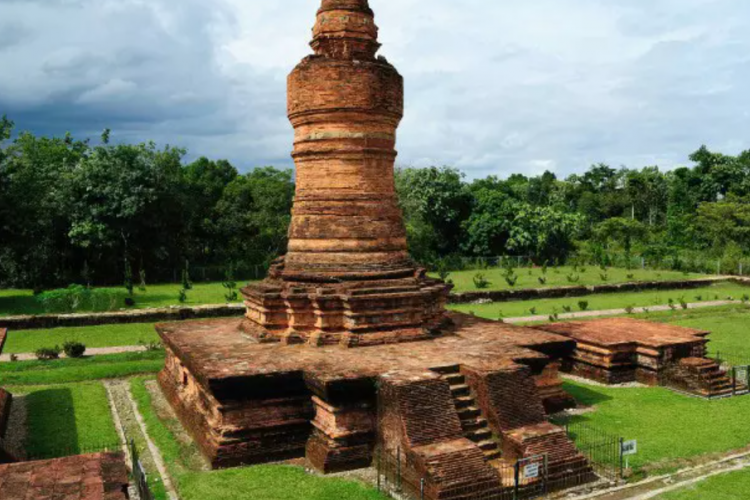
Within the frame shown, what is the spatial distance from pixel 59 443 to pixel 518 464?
6.52 meters

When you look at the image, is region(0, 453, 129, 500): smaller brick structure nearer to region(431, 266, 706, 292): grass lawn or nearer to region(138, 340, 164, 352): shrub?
region(138, 340, 164, 352): shrub

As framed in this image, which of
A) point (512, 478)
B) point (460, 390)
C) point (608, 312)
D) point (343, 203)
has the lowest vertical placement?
point (512, 478)

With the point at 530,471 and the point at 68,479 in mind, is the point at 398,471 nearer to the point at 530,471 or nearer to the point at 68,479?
the point at 530,471

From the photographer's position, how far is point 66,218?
2984 cm

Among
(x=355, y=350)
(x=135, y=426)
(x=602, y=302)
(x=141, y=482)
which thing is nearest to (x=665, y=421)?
(x=355, y=350)

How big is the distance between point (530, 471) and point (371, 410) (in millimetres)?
2190

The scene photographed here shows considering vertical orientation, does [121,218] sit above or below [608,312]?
above

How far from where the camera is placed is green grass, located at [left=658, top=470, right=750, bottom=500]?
7680 mm

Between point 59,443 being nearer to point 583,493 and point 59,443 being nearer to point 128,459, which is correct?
point 128,459

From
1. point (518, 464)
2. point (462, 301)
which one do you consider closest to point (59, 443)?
point (518, 464)

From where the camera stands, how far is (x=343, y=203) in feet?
38.7

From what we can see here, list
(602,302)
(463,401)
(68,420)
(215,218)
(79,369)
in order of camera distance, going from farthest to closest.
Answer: (215,218) < (602,302) < (79,369) < (68,420) < (463,401)

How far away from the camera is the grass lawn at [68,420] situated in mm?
9602

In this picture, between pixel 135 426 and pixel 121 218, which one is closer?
pixel 135 426
